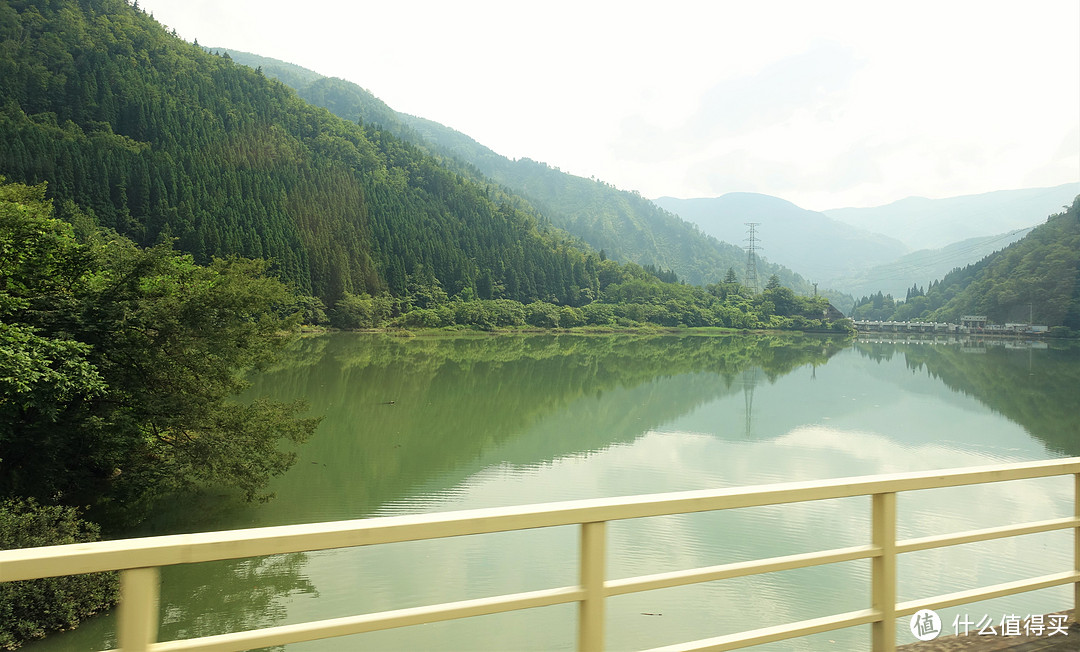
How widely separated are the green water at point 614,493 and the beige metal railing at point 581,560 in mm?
4332

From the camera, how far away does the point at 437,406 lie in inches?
793

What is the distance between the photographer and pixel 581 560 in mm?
1857

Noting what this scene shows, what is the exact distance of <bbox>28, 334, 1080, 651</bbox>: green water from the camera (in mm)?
6766

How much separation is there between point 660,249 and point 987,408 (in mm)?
153890

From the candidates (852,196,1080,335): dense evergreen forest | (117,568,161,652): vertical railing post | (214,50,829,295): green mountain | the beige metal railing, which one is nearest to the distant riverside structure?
(852,196,1080,335): dense evergreen forest

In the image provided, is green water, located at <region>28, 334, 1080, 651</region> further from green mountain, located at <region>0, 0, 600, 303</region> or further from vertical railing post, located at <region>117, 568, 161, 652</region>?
green mountain, located at <region>0, 0, 600, 303</region>

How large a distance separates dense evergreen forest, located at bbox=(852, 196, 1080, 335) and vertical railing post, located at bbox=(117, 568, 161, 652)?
3611 inches

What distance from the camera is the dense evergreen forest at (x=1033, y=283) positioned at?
7412 cm

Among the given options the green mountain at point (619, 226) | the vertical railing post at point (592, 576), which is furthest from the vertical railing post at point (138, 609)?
the green mountain at point (619, 226)

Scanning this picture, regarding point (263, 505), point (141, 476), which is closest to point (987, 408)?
point (263, 505)

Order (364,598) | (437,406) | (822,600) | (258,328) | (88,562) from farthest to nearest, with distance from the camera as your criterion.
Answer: (437,406) < (258,328) < (822,600) < (364,598) < (88,562)

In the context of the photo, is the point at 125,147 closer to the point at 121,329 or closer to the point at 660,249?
the point at 121,329

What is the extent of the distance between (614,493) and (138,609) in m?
10.5

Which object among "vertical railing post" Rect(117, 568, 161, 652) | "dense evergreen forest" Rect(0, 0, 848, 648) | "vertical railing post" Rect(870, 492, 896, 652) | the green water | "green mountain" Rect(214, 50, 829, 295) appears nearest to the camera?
"vertical railing post" Rect(117, 568, 161, 652)
